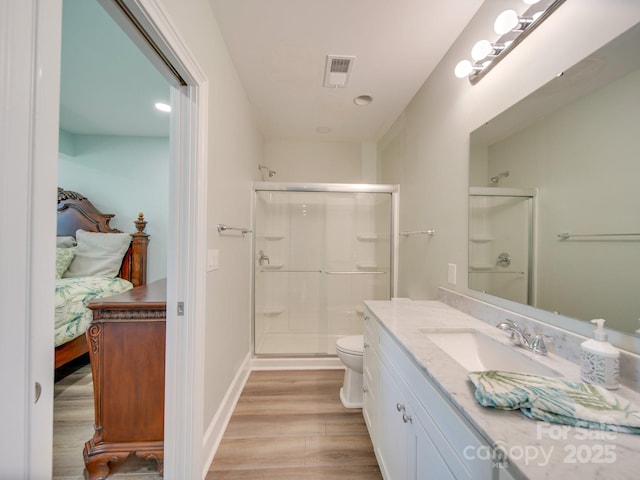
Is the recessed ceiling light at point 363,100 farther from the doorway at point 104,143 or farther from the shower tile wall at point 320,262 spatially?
the doorway at point 104,143

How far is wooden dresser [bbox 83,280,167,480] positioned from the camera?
1260 millimetres

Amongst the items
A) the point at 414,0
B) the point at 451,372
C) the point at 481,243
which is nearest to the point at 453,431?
the point at 451,372

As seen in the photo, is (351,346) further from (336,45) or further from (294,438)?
(336,45)

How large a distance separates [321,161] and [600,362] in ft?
9.57

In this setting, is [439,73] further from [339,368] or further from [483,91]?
[339,368]

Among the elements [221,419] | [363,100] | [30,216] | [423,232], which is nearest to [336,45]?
[363,100]

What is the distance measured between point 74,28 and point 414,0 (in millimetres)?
1943

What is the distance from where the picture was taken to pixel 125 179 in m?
2.99

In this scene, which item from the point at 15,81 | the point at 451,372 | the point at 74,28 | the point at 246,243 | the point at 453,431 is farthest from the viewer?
the point at 246,243

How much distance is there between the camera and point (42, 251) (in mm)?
508

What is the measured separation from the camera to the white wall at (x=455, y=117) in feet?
2.88

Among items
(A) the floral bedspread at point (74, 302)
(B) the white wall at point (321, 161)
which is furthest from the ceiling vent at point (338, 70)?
(A) the floral bedspread at point (74, 302)

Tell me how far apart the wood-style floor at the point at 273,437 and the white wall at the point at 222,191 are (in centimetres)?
26

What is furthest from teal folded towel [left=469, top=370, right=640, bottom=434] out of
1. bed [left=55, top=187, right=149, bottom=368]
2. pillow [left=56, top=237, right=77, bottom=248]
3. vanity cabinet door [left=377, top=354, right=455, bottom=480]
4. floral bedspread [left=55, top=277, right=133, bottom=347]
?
pillow [left=56, top=237, right=77, bottom=248]
